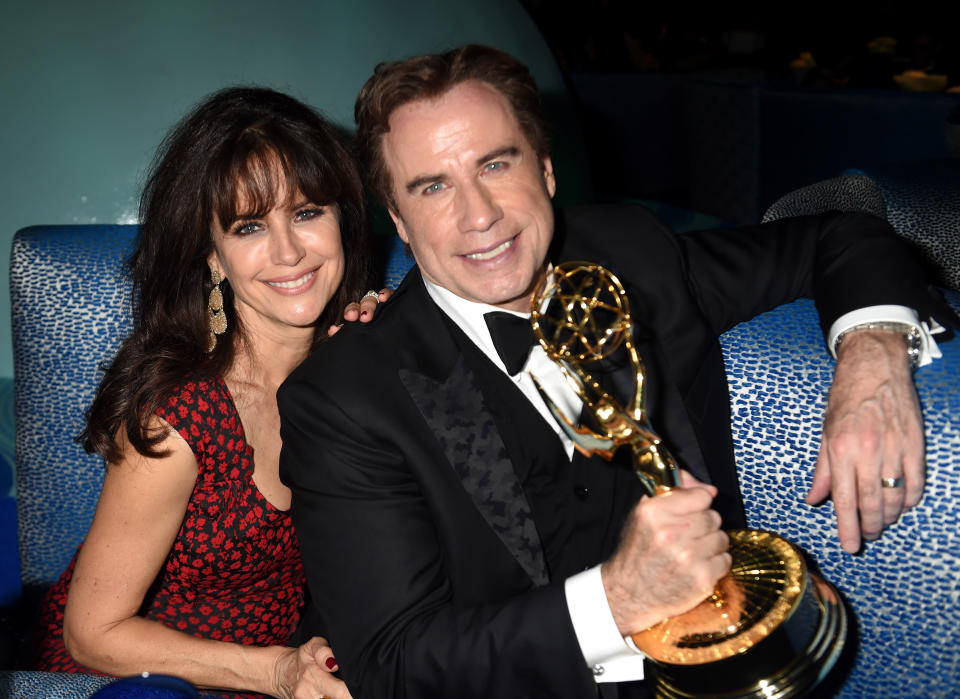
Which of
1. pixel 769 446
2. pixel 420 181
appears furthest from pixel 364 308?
pixel 769 446

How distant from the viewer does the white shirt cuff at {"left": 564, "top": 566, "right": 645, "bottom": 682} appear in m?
1.13

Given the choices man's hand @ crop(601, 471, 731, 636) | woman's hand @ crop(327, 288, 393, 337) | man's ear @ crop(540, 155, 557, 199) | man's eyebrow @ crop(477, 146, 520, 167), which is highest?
man's eyebrow @ crop(477, 146, 520, 167)

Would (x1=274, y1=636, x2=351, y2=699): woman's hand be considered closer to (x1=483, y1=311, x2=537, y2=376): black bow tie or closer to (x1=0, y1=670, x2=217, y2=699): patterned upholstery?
(x1=0, y1=670, x2=217, y2=699): patterned upholstery

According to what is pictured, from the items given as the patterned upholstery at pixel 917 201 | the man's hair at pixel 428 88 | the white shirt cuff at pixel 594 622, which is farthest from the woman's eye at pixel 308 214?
the patterned upholstery at pixel 917 201

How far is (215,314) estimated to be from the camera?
177 cm

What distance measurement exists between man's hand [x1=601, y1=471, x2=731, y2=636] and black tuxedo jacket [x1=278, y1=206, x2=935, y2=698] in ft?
0.44

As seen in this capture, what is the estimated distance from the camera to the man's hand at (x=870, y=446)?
126 cm

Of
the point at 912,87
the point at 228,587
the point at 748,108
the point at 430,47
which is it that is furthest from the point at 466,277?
the point at 912,87

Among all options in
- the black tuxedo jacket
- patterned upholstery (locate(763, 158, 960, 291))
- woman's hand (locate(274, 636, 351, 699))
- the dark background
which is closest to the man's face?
the black tuxedo jacket

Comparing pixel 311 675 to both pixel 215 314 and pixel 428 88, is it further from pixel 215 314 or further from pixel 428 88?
pixel 428 88

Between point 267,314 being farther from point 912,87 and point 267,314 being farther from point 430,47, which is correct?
point 912,87

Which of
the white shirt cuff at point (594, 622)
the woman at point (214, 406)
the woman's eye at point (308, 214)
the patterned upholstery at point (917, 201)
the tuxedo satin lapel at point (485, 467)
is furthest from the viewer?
the patterned upholstery at point (917, 201)

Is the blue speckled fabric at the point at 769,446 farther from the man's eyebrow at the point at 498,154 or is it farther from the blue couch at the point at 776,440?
the man's eyebrow at the point at 498,154

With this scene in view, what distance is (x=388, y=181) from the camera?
1.56 meters
